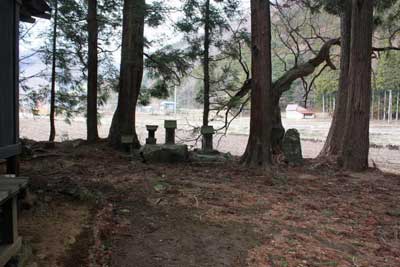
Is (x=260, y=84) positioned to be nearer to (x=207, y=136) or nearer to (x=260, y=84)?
(x=260, y=84)

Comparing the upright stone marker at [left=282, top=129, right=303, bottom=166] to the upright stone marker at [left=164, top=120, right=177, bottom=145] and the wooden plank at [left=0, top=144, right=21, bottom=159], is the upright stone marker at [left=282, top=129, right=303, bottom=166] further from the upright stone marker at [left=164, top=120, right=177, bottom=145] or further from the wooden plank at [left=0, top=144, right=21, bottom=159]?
the wooden plank at [left=0, top=144, right=21, bottom=159]

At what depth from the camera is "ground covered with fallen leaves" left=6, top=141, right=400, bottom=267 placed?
335 centimetres

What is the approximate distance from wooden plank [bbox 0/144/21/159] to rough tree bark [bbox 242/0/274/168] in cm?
530

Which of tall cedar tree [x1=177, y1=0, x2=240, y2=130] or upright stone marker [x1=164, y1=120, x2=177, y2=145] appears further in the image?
tall cedar tree [x1=177, y1=0, x2=240, y2=130]

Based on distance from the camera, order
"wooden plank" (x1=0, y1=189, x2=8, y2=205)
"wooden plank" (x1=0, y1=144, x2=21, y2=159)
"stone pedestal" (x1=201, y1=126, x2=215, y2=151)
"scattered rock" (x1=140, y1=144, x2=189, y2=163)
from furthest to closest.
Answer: "stone pedestal" (x1=201, y1=126, x2=215, y2=151), "scattered rock" (x1=140, y1=144, x2=189, y2=163), "wooden plank" (x1=0, y1=144, x2=21, y2=159), "wooden plank" (x1=0, y1=189, x2=8, y2=205)

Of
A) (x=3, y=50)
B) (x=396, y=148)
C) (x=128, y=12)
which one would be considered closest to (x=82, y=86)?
(x=128, y=12)

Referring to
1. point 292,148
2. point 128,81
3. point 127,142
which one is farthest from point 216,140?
point 292,148

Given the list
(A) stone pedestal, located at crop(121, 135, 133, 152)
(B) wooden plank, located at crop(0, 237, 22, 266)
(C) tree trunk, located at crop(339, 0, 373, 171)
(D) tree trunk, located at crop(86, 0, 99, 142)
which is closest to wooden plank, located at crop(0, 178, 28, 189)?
(B) wooden plank, located at crop(0, 237, 22, 266)

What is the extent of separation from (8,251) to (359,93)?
306 inches

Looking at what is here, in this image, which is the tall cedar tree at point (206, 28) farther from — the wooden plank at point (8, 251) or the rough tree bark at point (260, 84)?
the wooden plank at point (8, 251)

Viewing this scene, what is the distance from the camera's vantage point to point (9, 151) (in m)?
3.86

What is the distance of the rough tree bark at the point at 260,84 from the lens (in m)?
8.17

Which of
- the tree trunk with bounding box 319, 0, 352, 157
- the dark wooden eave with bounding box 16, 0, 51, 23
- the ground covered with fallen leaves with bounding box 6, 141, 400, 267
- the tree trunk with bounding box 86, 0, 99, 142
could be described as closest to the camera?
the ground covered with fallen leaves with bounding box 6, 141, 400, 267

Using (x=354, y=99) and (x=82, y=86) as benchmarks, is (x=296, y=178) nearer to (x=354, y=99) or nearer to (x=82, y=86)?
(x=354, y=99)
